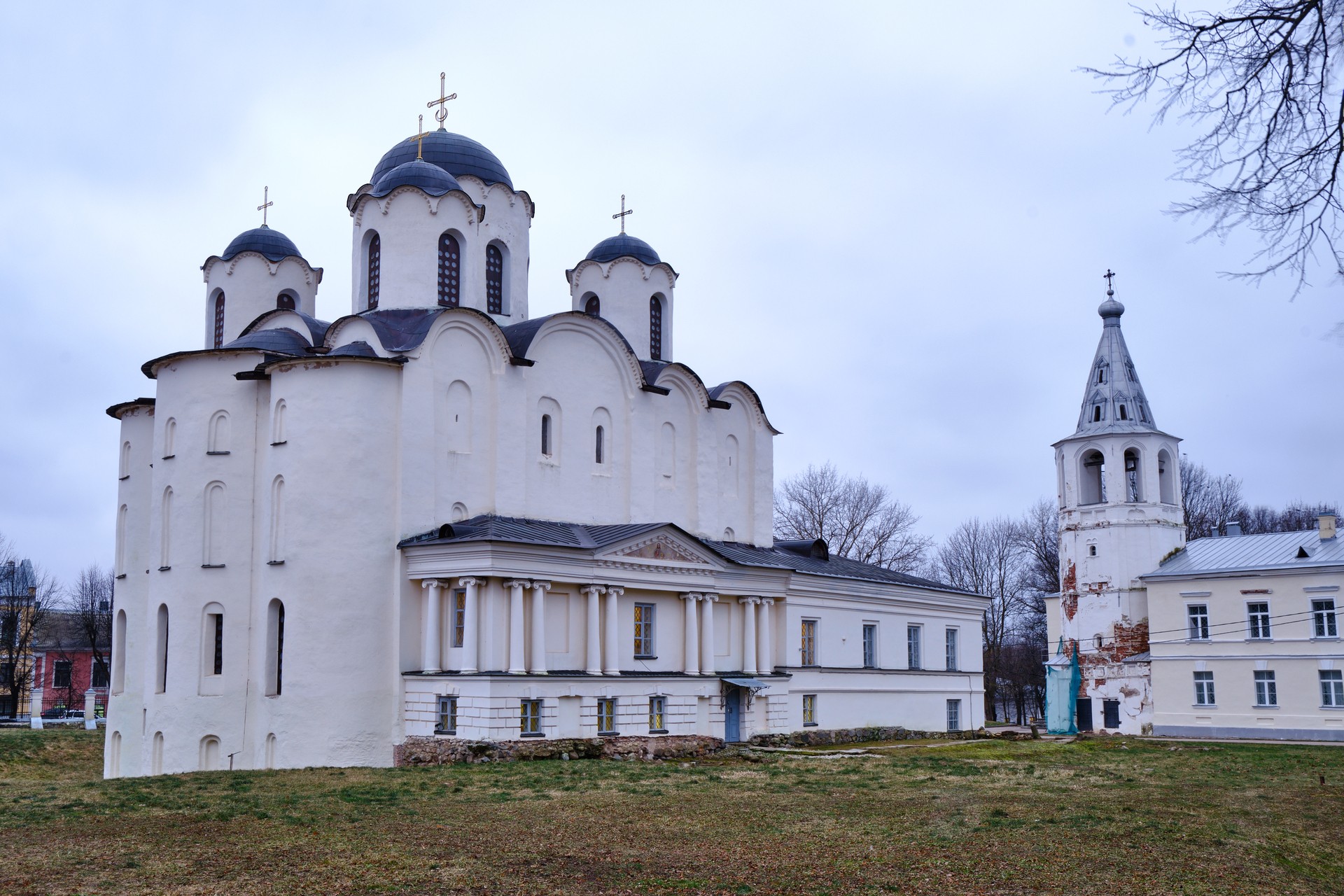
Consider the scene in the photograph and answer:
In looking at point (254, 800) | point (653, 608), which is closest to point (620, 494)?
point (653, 608)

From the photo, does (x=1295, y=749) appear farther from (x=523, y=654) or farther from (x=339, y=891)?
(x=339, y=891)

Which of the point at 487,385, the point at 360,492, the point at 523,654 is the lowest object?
the point at 523,654

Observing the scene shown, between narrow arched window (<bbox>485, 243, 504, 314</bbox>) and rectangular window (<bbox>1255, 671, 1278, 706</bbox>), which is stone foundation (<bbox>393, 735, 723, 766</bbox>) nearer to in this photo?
narrow arched window (<bbox>485, 243, 504, 314</bbox>)

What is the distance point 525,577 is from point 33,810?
11807 millimetres

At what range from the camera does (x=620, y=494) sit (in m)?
32.6

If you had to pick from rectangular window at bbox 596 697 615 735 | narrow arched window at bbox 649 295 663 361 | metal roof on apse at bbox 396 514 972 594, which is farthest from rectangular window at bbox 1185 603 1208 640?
rectangular window at bbox 596 697 615 735

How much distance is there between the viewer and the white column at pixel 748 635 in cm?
3206

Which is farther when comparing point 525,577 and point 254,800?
point 525,577

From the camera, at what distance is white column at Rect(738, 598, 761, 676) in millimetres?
32062

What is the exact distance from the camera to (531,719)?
26578 millimetres

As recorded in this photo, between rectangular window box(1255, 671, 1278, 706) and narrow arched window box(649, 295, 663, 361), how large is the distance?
2078 centimetres

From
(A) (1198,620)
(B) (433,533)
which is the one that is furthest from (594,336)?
(A) (1198,620)

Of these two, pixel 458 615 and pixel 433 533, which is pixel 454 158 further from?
pixel 458 615

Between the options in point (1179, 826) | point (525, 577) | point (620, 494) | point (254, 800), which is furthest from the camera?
point (620, 494)
